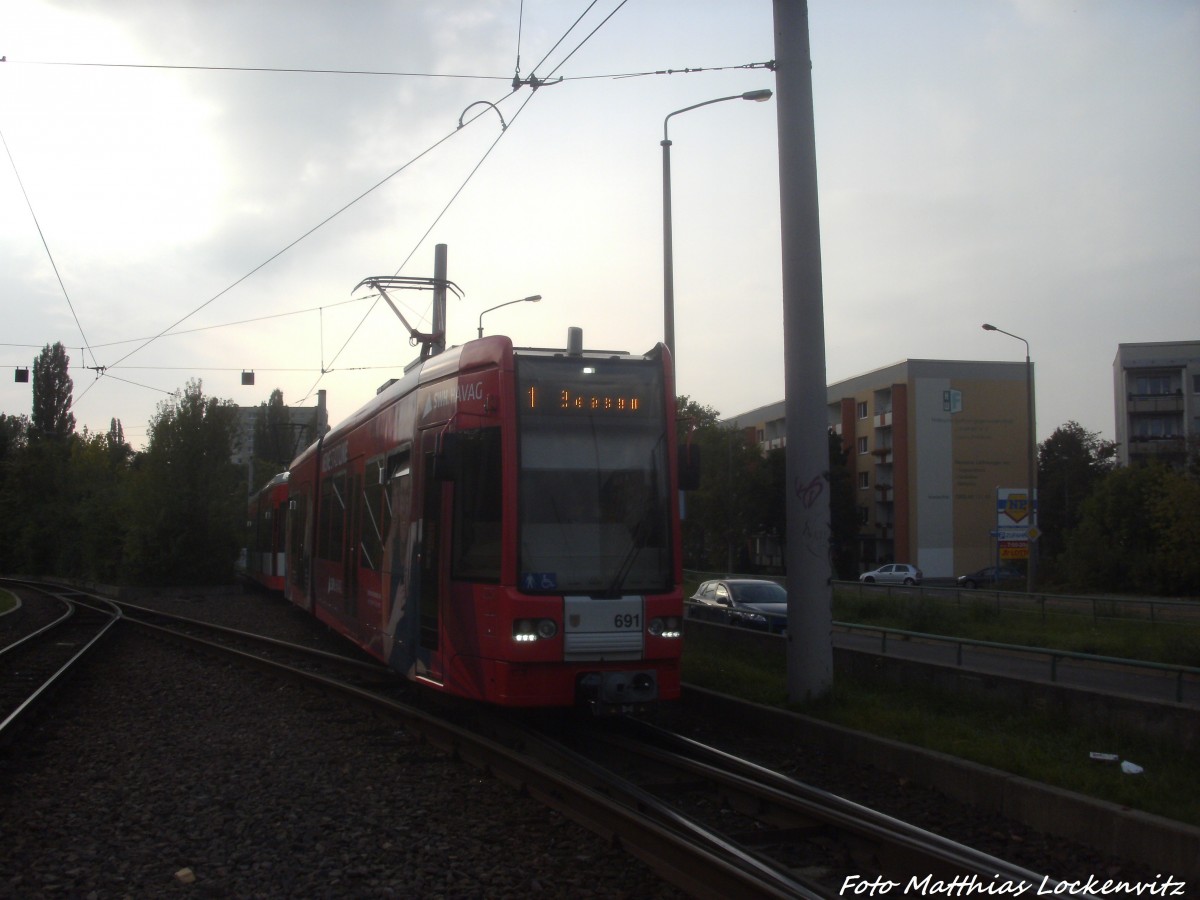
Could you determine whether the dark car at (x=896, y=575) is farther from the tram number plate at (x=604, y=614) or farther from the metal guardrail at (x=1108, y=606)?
the tram number plate at (x=604, y=614)

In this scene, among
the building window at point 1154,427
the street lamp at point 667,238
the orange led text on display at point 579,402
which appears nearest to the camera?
the orange led text on display at point 579,402

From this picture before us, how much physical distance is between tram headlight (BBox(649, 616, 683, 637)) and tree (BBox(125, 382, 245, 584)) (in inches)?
1450

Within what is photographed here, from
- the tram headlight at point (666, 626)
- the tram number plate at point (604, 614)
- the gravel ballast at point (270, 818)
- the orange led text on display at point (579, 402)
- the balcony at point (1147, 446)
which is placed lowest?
the gravel ballast at point (270, 818)

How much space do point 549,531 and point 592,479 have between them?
1.94ft

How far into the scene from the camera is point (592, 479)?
29.9ft

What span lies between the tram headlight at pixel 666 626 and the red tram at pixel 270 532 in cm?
1745

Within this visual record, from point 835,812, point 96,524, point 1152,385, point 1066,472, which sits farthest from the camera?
point 1066,472

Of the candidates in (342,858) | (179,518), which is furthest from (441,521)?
(179,518)

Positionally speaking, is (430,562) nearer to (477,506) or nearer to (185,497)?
(477,506)

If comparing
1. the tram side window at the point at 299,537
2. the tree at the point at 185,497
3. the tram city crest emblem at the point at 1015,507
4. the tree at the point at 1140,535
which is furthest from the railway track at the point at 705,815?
the tree at the point at 1140,535

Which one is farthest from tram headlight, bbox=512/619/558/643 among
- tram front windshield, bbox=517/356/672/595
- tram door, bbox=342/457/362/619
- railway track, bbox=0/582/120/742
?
tram door, bbox=342/457/362/619

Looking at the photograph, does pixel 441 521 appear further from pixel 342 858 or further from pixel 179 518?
pixel 179 518

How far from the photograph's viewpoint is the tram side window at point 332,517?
15.5 meters

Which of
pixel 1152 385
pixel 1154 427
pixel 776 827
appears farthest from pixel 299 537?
pixel 1154 427
